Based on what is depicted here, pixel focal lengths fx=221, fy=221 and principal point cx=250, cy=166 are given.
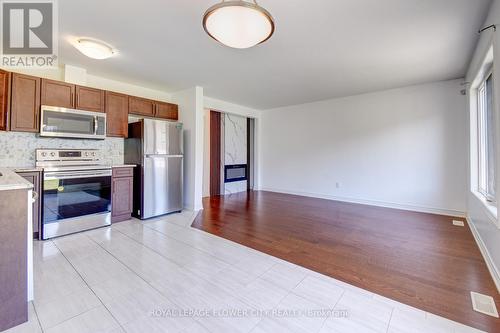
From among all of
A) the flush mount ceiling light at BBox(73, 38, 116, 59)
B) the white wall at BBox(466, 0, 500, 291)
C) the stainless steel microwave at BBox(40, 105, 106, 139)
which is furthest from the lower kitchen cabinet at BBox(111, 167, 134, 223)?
the white wall at BBox(466, 0, 500, 291)

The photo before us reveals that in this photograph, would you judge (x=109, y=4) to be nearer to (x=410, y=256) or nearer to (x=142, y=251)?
(x=142, y=251)

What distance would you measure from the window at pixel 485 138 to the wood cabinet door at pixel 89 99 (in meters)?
5.28

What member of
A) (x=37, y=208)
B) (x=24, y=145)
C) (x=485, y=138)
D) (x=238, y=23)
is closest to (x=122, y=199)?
(x=37, y=208)

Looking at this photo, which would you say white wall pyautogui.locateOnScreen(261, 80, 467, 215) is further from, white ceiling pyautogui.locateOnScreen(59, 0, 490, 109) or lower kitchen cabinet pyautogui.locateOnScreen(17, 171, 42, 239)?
lower kitchen cabinet pyautogui.locateOnScreen(17, 171, 42, 239)

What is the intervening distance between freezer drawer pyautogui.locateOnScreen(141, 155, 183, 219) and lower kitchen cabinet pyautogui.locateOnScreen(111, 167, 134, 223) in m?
0.23

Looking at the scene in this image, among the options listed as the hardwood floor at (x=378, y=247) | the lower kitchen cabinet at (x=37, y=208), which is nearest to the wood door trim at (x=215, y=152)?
the hardwood floor at (x=378, y=247)

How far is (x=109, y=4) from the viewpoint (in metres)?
1.98

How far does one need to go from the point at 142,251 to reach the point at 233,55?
2.68m

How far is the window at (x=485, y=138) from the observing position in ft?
8.73

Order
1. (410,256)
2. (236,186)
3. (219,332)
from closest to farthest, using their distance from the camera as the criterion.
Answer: (219,332)
(410,256)
(236,186)

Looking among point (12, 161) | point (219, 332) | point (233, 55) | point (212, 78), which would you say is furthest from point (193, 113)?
point (219, 332)

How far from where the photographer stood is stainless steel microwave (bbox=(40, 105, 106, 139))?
116 inches

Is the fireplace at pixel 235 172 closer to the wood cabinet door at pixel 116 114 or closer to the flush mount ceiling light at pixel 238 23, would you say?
the wood cabinet door at pixel 116 114

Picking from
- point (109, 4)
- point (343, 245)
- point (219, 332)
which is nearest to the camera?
point (219, 332)
